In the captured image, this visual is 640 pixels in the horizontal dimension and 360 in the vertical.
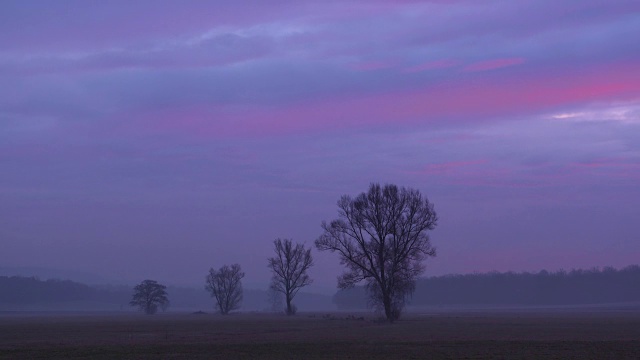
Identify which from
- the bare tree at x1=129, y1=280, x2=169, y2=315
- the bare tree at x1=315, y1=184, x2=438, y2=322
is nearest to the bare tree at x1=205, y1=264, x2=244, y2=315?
the bare tree at x1=129, y1=280, x2=169, y2=315

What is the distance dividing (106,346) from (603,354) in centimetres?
2685

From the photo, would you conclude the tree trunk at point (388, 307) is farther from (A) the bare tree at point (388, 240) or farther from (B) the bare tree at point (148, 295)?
(B) the bare tree at point (148, 295)

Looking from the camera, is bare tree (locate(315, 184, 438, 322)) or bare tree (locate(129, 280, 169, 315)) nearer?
bare tree (locate(315, 184, 438, 322))

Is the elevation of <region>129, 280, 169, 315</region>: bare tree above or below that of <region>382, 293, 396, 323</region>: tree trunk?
above

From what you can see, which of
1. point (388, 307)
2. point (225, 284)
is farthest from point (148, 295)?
point (388, 307)

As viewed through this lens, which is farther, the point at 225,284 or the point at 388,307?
the point at 225,284

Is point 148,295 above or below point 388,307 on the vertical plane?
above

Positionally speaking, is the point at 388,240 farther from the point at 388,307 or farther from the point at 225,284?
the point at 225,284

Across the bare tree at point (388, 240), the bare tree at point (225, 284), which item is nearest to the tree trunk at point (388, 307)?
the bare tree at point (388, 240)

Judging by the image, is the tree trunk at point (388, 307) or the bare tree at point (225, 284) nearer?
the tree trunk at point (388, 307)

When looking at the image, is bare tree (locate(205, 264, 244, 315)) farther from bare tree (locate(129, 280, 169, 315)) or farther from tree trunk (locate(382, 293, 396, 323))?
tree trunk (locate(382, 293, 396, 323))

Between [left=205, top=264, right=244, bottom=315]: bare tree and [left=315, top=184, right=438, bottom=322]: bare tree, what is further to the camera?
[left=205, top=264, right=244, bottom=315]: bare tree

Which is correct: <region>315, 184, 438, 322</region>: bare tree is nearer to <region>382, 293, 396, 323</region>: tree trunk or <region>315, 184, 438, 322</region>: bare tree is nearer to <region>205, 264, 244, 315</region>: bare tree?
<region>382, 293, 396, 323</region>: tree trunk

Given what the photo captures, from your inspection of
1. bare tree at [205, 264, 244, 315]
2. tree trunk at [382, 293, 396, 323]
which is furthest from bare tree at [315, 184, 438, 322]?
bare tree at [205, 264, 244, 315]
